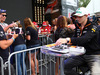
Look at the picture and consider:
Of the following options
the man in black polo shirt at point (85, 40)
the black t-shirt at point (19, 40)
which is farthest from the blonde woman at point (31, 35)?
the man in black polo shirt at point (85, 40)

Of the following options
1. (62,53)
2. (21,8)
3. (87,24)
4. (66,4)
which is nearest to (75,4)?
(66,4)

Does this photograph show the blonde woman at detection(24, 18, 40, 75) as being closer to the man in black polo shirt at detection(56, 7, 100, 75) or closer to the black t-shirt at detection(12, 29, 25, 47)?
the black t-shirt at detection(12, 29, 25, 47)

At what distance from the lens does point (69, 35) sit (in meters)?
3.14

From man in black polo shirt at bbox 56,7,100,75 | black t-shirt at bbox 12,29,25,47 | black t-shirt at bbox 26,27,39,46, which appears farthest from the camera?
black t-shirt at bbox 26,27,39,46

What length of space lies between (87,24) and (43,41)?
12.8ft

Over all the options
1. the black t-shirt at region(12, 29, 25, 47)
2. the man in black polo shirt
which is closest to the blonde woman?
the black t-shirt at region(12, 29, 25, 47)

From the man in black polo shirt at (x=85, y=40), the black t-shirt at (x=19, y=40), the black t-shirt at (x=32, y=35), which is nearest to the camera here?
the man in black polo shirt at (x=85, y=40)

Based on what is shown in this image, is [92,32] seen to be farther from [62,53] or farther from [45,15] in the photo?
[45,15]

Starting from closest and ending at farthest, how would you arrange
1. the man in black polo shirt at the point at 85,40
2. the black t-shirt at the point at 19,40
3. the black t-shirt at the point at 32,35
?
the man in black polo shirt at the point at 85,40 < the black t-shirt at the point at 19,40 < the black t-shirt at the point at 32,35

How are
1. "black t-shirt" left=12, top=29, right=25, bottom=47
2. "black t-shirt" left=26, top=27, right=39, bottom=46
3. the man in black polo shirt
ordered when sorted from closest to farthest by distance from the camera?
the man in black polo shirt < "black t-shirt" left=12, top=29, right=25, bottom=47 < "black t-shirt" left=26, top=27, right=39, bottom=46

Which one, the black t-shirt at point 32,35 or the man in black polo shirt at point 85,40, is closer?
the man in black polo shirt at point 85,40

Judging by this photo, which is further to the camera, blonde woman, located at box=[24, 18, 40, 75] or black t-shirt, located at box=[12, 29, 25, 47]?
blonde woman, located at box=[24, 18, 40, 75]

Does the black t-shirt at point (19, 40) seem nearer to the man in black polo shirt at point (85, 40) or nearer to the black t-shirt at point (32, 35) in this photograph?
the black t-shirt at point (32, 35)

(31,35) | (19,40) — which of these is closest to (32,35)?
(31,35)
